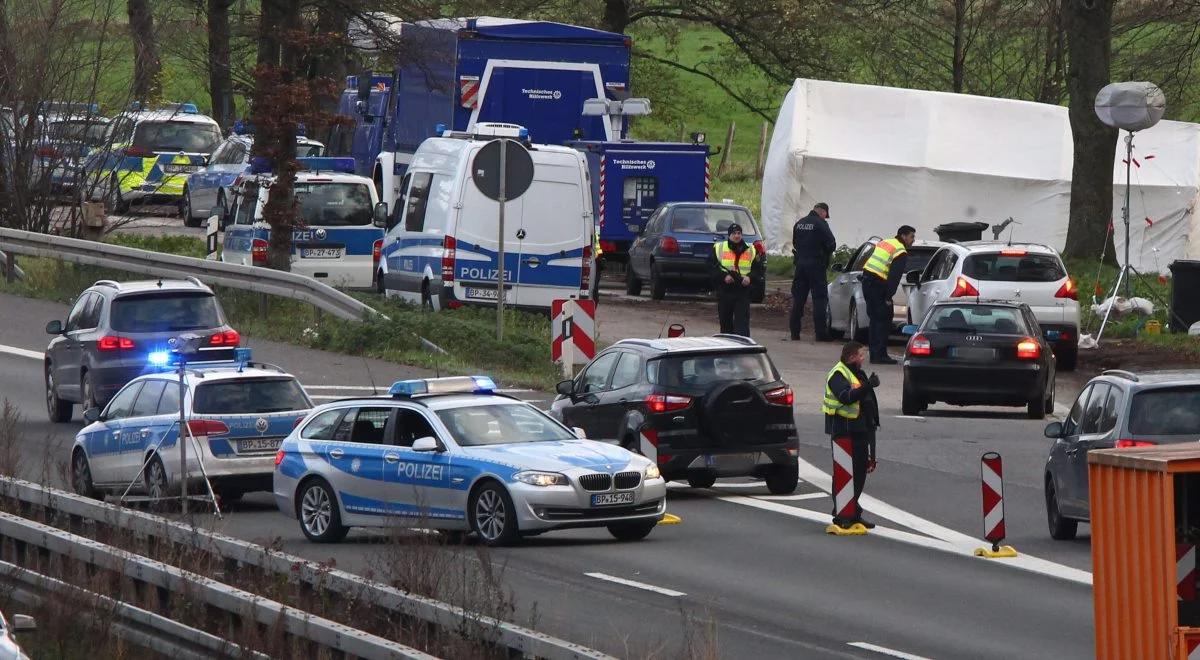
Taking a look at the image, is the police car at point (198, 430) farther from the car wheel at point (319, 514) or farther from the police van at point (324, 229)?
the police van at point (324, 229)

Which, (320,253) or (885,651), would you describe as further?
(320,253)

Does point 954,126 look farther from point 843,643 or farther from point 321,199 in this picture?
point 843,643

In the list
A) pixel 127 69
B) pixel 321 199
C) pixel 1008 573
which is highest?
pixel 127 69

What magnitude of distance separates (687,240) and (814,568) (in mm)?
20326

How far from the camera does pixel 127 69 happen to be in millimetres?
40344

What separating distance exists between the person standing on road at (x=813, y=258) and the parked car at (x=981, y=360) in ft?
19.0

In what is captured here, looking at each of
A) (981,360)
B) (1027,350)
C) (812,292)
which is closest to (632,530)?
(981,360)

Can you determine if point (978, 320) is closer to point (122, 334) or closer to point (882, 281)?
point (882, 281)

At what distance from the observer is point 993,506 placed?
15.4 meters

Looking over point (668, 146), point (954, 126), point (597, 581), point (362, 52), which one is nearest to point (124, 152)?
point (362, 52)

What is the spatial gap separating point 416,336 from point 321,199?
5039 mm

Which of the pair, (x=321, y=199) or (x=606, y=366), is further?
(x=321, y=199)

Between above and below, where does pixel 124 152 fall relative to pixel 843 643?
above

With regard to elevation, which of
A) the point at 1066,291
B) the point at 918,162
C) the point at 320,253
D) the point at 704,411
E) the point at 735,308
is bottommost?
the point at 704,411
